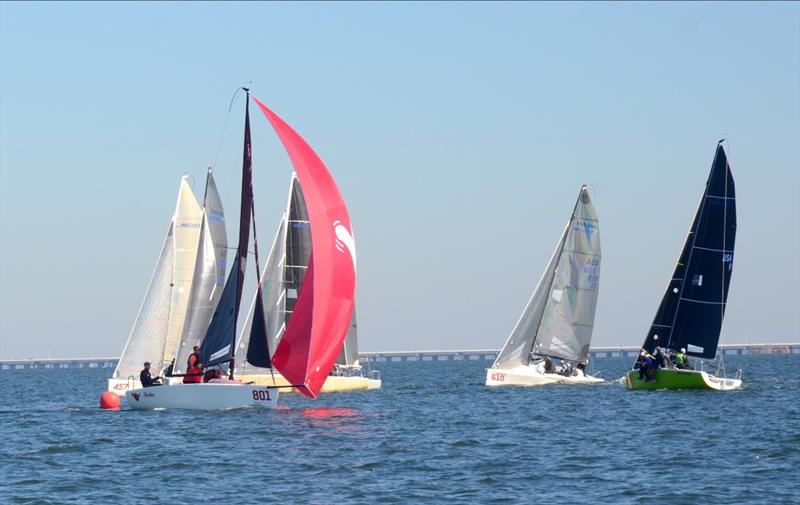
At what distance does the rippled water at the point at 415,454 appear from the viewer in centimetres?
2697

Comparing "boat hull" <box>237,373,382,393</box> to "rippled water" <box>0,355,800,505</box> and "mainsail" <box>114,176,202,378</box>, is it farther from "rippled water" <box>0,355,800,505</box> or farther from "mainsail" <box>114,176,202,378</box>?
"rippled water" <box>0,355,800,505</box>

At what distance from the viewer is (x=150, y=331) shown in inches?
2295

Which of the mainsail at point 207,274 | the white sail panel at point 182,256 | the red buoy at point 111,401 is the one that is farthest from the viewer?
the white sail panel at point 182,256

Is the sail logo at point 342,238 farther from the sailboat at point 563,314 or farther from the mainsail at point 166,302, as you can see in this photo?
the sailboat at point 563,314

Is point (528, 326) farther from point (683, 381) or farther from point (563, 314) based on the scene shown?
point (683, 381)

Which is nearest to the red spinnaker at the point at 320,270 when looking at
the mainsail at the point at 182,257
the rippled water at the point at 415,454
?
the rippled water at the point at 415,454

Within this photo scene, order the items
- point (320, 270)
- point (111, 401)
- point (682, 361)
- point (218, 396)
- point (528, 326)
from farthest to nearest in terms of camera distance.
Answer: point (528, 326)
point (682, 361)
point (111, 401)
point (218, 396)
point (320, 270)

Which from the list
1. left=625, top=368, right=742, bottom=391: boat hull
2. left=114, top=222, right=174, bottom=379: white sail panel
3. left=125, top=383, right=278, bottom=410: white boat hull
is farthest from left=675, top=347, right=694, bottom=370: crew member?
left=114, top=222, right=174, bottom=379: white sail panel

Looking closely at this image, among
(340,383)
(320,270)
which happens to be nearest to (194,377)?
(320,270)

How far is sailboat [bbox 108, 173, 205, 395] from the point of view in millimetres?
57812

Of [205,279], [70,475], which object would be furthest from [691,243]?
[70,475]

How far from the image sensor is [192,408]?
43.3 m

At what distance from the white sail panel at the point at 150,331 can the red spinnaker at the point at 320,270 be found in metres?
17.5

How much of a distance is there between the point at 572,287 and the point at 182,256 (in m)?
17.8
